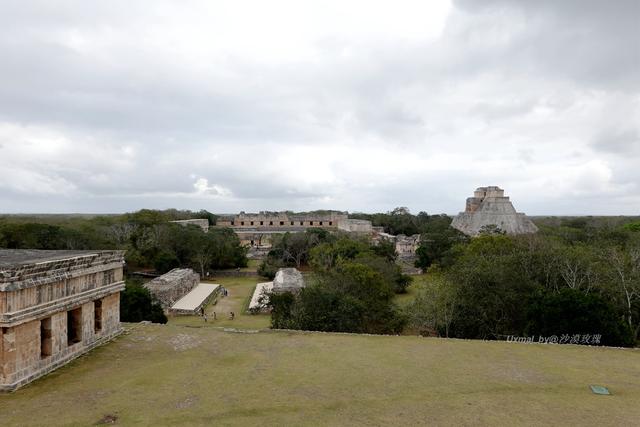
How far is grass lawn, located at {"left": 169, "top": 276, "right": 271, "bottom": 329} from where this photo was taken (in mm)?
16234

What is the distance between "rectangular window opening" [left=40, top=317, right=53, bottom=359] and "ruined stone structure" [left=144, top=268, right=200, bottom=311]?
33.5 feet

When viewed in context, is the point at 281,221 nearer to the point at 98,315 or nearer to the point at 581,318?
the point at 581,318

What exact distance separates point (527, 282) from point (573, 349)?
14.3 feet

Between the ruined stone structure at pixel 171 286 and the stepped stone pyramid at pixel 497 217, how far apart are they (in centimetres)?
2429

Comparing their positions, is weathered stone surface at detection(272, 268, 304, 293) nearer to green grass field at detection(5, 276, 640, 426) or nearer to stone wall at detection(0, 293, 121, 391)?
green grass field at detection(5, 276, 640, 426)

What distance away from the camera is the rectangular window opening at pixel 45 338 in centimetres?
784

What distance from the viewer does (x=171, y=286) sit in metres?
20.3

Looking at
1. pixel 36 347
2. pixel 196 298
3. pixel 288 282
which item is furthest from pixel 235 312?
pixel 36 347

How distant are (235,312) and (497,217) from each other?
2597cm

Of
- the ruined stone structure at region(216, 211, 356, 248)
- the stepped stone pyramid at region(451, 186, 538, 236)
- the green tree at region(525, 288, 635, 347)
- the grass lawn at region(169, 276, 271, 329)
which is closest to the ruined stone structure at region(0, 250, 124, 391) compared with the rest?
the grass lawn at region(169, 276, 271, 329)

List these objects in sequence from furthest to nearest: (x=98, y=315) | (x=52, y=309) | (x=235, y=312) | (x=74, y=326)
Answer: (x=235, y=312) → (x=98, y=315) → (x=74, y=326) → (x=52, y=309)

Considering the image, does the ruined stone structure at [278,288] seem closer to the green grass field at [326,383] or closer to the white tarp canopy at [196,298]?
the white tarp canopy at [196,298]

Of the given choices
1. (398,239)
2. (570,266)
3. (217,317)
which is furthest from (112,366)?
(398,239)

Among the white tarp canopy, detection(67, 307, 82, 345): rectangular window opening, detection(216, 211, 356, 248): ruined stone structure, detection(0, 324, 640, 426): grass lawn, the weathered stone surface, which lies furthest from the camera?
detection(216, 211, 356, 248): ruined stone structure
